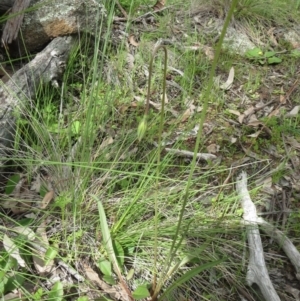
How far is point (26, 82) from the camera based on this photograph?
250cm

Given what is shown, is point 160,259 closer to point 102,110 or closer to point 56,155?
point 56,155

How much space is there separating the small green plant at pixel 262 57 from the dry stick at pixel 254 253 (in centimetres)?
143

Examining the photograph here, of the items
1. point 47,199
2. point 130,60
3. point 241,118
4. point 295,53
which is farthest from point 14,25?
point 295,53

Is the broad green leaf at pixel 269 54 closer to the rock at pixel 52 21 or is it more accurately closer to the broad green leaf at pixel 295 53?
the broad green leaf at pixel 295 53

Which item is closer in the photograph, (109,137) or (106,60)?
(109,137)

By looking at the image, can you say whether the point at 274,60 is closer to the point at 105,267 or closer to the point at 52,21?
the point at 52,21

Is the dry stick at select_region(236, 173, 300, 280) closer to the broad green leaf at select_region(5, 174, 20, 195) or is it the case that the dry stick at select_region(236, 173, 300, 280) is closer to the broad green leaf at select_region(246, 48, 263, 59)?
the broad green leaf at select_region(5, 174, 20, 195)

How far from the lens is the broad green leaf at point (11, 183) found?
2.13 metres

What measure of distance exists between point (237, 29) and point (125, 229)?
2.28 m

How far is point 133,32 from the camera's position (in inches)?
135

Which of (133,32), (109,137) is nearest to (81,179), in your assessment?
(109,137)

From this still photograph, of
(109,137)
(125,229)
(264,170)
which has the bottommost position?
(264,170)

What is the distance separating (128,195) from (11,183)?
1.91 ft

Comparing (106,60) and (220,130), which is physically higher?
(106,60)
